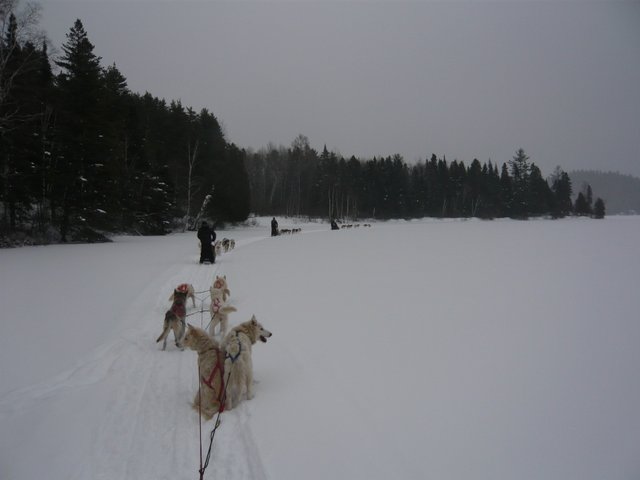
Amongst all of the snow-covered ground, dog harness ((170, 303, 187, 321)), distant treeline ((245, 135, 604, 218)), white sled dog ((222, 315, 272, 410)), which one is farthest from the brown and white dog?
distant treeline ((245, 135, 604, 218))

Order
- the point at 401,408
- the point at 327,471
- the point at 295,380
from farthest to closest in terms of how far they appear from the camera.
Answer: the point at 295,380 < the point at 401,408 < the point at 327,471

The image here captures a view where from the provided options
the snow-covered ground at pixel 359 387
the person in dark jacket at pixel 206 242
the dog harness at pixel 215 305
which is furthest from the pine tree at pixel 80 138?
the dog harness at pixel 215 305

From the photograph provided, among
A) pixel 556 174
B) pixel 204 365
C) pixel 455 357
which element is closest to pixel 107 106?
pixel 204 365

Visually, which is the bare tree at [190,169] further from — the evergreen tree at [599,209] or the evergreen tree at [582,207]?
the evergreen tree at [582,207]

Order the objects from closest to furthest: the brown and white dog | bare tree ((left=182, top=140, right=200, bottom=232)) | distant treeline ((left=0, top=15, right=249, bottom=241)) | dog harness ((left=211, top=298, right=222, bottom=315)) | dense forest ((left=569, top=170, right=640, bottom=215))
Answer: the brown and white dog → dog harness ((left=211, top=298, right=222, bottom=315)) → distant treeline ((left=0, top=15, right=249, bottom=241)) → bare tree ((left=182, top=140, right=200, bottom=232)) → dense forest ((left=569, top=170, right=640, bottom=215))

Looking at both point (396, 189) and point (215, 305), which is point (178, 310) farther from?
point (396, 189)

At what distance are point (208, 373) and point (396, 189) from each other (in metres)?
70.2

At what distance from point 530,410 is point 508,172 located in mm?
84869

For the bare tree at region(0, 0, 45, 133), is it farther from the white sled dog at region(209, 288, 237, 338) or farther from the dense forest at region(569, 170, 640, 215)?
the dense forest at region(569, 170, 640, 215)

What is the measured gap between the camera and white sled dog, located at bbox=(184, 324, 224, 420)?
3.80 meters

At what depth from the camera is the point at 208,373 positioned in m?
3.89

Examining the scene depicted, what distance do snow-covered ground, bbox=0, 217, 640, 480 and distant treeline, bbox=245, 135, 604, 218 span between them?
56.6 m

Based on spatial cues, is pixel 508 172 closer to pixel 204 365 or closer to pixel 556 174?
pixel 556 174

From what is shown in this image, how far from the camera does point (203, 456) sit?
3174 mm
